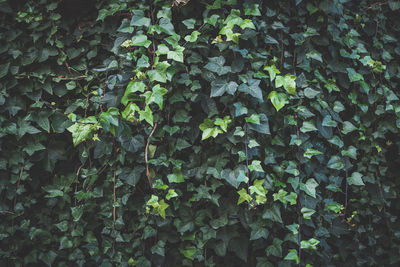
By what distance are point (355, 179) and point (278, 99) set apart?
0.76 meters

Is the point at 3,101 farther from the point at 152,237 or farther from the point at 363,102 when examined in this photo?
the point at 363,102

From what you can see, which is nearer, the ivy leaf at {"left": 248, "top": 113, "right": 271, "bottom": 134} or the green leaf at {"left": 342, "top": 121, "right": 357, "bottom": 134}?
the ivy leaf at {"left": 248, "top": 113, "right": 271, "bottom": 134}

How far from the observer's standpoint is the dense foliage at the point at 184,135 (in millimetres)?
1643

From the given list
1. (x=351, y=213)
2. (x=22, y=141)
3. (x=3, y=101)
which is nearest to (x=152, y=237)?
(x=22, y=141)

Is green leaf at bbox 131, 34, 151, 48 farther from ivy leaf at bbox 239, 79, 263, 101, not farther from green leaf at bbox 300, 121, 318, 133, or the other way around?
green leaf at bbox 300, 121, 318, 133

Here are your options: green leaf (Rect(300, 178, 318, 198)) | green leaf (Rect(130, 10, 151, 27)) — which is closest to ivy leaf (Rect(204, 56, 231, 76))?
green leaf (Rect(130, 10, 151, 27))

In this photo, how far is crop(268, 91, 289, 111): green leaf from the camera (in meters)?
1.64

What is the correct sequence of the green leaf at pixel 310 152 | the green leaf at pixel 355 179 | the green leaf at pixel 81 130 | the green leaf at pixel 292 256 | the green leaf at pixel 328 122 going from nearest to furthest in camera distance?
the green leaf at pixel 81 130 → the green leaf at pixel 292 256 → the green leaf at pixel 310 152 → the green leaf at pixel 328 122 → the green leaf at pixel 355 179

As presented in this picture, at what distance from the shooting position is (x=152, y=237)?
5.65ft

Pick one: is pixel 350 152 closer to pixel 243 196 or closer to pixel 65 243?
pixel 243 196

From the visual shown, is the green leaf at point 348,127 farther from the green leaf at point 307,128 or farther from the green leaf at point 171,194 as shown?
the green leaf at point 171,194

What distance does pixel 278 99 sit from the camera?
5.44 feet

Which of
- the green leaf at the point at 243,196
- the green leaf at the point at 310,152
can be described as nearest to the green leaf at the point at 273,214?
the green leaf at the point at 243,196

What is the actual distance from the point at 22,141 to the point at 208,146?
1.09 meters
